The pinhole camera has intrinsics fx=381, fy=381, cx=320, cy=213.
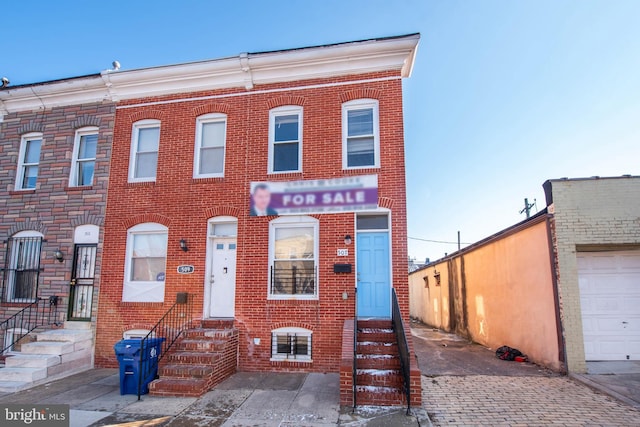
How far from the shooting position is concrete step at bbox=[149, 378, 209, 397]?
22.4ft

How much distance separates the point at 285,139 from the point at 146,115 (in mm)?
3929

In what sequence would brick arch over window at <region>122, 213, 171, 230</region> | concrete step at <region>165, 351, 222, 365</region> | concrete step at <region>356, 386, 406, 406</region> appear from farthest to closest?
brick arch over window at <region>122, 213, 171, 230</region>, concrete step at <region>165, 351, 222, 365</region>, concrete step at <region>356, 386, 406, 406</region>

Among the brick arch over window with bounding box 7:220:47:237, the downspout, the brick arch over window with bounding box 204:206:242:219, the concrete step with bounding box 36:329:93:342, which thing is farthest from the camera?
the brick arch over window with bounding box 7:220:47:237

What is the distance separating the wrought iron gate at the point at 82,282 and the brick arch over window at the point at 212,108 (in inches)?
172

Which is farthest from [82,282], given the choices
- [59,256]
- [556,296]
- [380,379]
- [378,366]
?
[556,296]

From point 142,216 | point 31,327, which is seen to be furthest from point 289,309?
point 31,327

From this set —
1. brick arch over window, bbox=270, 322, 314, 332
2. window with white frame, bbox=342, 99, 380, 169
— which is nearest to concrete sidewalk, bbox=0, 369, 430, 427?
brick arch over window, bbox=270, 322, 314, 332

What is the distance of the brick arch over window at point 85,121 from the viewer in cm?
1041

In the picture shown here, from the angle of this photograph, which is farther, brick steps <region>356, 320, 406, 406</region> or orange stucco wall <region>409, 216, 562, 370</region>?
orange stucco wall <region>409, 216, 562, 370</region>

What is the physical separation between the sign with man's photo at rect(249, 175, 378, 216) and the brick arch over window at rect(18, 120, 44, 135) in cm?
665

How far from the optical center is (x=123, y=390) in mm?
7047

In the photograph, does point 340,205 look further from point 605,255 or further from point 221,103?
point 605,255

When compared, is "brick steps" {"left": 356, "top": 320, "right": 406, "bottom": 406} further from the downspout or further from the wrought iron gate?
the wrought iron gate

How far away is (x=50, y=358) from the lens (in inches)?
321
